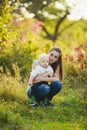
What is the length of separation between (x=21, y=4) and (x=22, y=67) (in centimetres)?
744

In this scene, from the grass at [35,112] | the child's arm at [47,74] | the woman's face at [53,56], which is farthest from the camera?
the woman's face at [53,56]

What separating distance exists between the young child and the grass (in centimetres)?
58

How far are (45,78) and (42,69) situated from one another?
180 millimetres

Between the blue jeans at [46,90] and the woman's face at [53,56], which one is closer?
the blue jeans at [46,90]

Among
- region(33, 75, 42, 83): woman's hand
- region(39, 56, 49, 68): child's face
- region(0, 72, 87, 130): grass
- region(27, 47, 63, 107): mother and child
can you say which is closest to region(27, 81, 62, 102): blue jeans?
region(27, 47, 63, 107): mother and child

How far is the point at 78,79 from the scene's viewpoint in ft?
43.8

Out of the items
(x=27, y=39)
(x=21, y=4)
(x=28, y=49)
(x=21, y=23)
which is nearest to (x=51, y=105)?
(x=28, y=49)

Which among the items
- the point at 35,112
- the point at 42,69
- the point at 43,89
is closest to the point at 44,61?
the point at 42,69

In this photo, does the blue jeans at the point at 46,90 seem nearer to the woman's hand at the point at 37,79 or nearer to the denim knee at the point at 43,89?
the denim knee at the point at 43,89

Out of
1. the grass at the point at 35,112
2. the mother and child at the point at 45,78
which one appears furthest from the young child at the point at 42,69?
the grass at the point at 35,112

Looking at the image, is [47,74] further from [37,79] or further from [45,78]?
[37,79]

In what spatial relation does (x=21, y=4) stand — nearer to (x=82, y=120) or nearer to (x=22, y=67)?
(x=22, y=67)

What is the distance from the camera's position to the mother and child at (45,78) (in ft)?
33.9

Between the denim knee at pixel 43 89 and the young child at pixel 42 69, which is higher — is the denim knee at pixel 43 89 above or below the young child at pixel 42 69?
below
